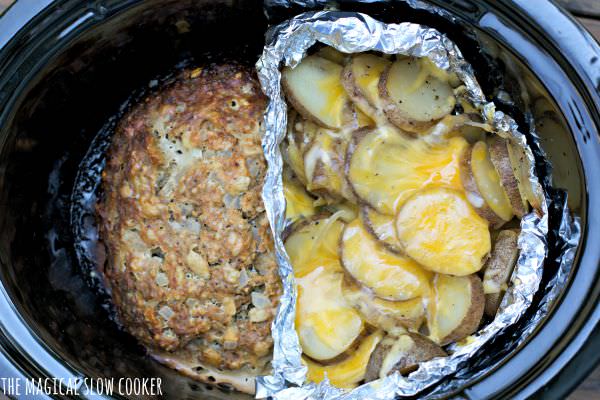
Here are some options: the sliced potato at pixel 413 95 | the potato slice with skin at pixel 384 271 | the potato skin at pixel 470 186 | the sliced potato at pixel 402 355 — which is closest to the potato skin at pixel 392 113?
the sliced potato at pixel 413 95

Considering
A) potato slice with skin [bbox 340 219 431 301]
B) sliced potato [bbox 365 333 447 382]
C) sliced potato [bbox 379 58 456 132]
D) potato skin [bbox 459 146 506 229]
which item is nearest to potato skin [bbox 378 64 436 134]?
sliced potato [bbox 379 58 456 132]

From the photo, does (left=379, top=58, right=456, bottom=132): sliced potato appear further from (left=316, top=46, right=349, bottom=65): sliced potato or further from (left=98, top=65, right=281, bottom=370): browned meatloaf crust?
(left=98, top=65, right=281, bottom=370): browned meatloaf crust

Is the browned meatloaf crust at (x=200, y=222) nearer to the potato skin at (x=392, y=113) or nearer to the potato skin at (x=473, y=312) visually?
the potato skin at (x=392, y=113)

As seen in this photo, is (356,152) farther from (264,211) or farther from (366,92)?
(264,211)

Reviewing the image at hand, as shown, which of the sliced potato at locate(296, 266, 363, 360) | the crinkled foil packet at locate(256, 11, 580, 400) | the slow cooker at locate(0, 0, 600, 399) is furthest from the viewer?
the sliced potato at locate(296, 266, 363, 360)

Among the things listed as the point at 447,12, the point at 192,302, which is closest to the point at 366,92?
the point at 447,12
